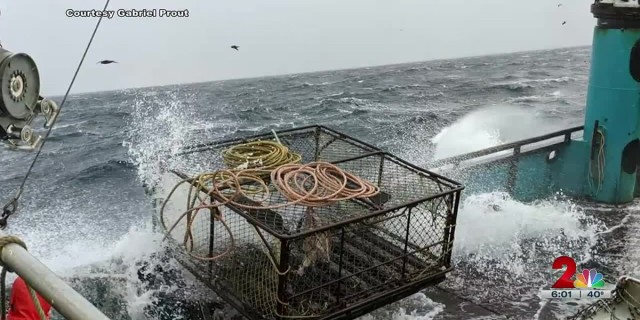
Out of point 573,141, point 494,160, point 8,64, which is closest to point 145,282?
point 8,64

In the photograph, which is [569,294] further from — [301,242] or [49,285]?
[49,285]

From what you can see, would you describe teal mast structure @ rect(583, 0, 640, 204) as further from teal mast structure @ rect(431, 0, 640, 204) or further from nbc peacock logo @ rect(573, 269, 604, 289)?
nbc peacock logo @ rect(573, 269, 604, 289)

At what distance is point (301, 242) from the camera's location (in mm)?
4492

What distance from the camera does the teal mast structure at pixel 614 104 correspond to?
318 inches

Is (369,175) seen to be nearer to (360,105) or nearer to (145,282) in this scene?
(145,282)

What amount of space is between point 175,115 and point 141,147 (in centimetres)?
786

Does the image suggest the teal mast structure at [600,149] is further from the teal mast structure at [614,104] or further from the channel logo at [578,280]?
the channel logo at [578,280]

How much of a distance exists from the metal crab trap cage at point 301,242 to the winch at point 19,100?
125 cm

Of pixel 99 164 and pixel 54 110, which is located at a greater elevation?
pixel 54 110

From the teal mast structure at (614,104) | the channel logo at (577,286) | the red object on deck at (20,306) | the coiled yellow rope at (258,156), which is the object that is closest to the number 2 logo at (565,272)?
the channel logo at (577,286)

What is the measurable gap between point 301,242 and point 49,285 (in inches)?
124

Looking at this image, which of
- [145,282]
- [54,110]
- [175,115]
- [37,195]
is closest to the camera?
[54,110]

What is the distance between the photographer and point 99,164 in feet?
47.4

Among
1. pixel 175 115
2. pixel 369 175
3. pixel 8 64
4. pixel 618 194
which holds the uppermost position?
pixel 8 64
